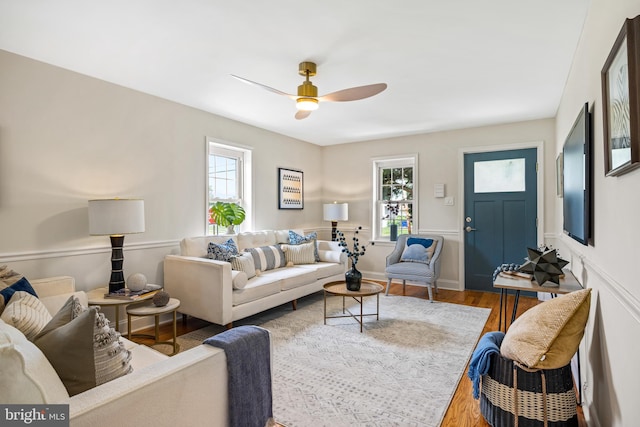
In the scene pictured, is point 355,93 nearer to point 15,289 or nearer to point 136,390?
point 136,390

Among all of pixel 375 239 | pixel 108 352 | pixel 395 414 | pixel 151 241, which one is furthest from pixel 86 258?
pixel 375 239

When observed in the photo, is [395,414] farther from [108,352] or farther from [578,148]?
[578,148]

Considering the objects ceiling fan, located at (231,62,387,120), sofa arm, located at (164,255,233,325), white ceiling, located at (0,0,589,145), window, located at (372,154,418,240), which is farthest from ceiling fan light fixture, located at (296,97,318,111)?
window, located at (372,154,418,240)

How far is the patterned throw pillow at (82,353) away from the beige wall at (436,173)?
15.9ft

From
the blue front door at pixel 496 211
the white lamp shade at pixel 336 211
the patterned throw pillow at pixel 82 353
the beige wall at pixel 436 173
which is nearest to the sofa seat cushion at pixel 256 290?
the white lamp shade at pixel 336 211

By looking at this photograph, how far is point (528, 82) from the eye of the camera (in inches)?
131

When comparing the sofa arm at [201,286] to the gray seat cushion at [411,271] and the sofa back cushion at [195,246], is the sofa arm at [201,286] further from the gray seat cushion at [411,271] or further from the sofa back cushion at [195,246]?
the gray seat cushion at [411,271]

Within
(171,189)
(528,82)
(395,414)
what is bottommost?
(395,414)

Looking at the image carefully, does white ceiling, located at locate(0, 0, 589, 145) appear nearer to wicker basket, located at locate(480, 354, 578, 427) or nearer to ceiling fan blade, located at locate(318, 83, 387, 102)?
ceiling fan blade, located at locate(318, 83, 387, 102)

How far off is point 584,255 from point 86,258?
12.7ft

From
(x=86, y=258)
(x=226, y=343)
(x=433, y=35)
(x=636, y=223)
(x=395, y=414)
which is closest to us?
(x=636, y=223)

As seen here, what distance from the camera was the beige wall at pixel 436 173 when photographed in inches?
182

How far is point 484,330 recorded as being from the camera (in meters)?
3.50

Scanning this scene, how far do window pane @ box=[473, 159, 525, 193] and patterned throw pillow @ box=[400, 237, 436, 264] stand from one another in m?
1.07
